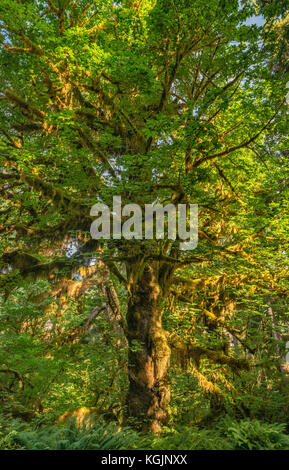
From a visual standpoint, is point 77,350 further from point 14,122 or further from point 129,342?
point 14,122

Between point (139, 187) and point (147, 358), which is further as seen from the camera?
point (147, 358)

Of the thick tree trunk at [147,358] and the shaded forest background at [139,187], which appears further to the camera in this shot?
the thick tree trunk at [147,358]

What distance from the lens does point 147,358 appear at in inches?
257

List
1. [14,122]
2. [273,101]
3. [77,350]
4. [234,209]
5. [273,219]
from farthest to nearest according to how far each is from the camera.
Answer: [77,350], [14,122], [234,209], [273,219], [273,101]

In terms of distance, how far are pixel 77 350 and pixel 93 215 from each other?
526 cm

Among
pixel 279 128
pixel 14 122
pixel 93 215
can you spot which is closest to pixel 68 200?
pixel 93 215

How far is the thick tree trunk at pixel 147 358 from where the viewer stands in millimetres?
6086

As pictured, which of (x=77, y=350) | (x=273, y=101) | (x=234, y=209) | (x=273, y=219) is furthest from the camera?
(x=77, y=350)

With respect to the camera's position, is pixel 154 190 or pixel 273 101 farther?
pixel 273 101

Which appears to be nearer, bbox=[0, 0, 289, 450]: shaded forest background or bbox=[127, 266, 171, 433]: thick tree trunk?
bbox=[0, 0, 289, 450]: shaded forest background

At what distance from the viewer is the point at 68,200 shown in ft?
21.5

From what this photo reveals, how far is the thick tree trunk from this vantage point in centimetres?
609

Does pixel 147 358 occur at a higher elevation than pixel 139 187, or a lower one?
lower
